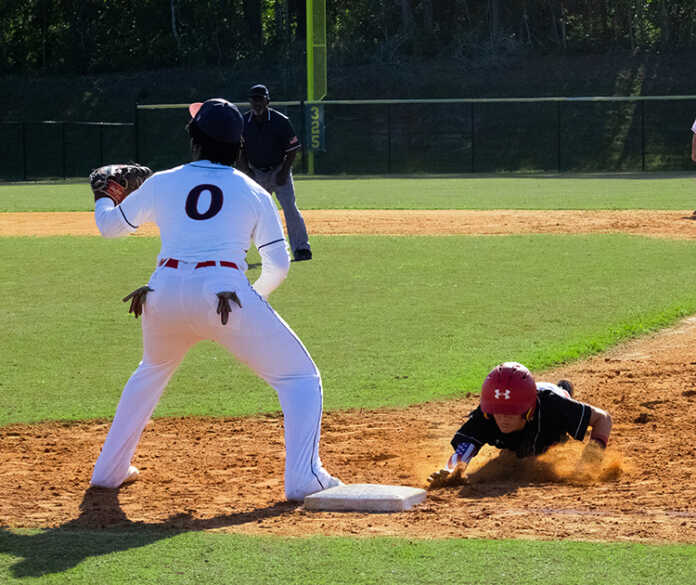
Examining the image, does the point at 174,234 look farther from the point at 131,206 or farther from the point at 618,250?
the point at 618,250

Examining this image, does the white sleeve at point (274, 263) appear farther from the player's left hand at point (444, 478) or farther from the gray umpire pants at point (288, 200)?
the gray umpire pants at point (288, 200)

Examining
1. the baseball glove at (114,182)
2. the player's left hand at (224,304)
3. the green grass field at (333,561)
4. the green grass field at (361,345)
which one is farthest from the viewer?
the baseball glove at (114,182)

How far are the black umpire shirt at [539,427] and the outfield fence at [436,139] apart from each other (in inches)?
1226

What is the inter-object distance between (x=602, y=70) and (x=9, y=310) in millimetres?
37243

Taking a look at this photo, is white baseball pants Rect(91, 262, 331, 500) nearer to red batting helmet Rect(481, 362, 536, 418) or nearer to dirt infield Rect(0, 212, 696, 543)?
dirt infield Rect(0, 212, 696, 543)

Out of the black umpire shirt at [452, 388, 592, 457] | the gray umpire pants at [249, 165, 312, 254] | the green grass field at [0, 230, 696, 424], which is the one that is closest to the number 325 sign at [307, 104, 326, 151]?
the green grass field at [0, 230, 696, 424]

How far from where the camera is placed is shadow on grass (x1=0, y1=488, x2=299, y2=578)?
12.9 feet

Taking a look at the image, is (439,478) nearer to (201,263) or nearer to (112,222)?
(201,263)

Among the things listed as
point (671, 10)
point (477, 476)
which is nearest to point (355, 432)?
point (477, 476)

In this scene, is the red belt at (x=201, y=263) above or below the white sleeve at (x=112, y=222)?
below

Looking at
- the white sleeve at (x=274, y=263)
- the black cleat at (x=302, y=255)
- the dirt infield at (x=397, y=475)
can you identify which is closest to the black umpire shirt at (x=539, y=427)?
the dirt infield at (x=397, y=475)

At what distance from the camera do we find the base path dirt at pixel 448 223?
17234mm

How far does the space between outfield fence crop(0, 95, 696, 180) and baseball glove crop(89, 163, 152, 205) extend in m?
31.3

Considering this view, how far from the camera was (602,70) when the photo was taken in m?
44.2
